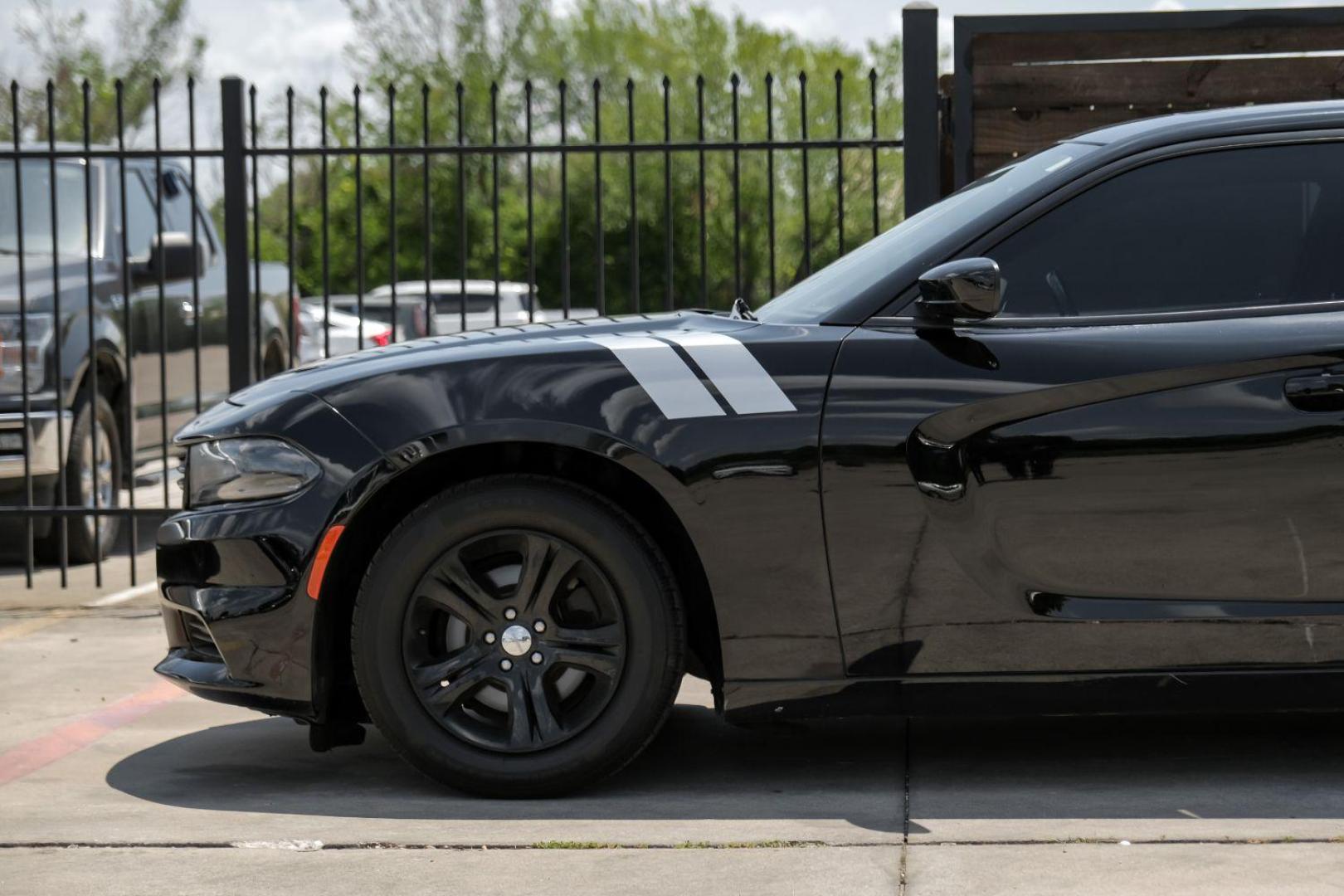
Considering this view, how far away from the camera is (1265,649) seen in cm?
396

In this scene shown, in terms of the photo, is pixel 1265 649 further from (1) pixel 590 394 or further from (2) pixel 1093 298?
(1) pixel 590 394

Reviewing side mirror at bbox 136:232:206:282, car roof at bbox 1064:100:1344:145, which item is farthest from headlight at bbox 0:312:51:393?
car roof at bbox 1064:100:1344:145

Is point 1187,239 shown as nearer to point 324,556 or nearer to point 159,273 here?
point 324,556

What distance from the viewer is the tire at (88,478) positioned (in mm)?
8234

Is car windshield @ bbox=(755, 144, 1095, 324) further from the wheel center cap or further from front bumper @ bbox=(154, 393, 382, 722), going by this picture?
front bumper @ bbox=(154, 393, 382, 722)

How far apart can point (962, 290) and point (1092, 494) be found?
53cm

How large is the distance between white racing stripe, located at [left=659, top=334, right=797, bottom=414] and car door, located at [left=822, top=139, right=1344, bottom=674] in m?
0.13

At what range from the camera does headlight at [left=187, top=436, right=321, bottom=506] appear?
4078 millimetres

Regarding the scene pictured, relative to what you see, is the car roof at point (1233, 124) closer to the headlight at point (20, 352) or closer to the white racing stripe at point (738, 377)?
the white racing stripe at point (738, 377)

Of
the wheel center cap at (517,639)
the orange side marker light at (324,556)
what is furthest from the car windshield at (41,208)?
the wheel center cap at (517,639)

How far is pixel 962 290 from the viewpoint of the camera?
12.7ft

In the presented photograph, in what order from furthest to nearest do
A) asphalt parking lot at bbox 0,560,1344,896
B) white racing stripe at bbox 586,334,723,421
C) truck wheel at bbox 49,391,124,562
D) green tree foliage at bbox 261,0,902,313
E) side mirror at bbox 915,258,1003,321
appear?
green tree foliage at bbox 261,0,902,313, truck wheel at bbox 49,391,124,562, white racing stripe at bbox 586,334,723,421, side mirror at bbox 915,258,1003,321, asphalt parking lot at bbox 0,560,1344,896

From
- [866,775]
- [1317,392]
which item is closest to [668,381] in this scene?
[866,775]

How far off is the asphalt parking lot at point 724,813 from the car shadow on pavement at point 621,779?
1 cm
